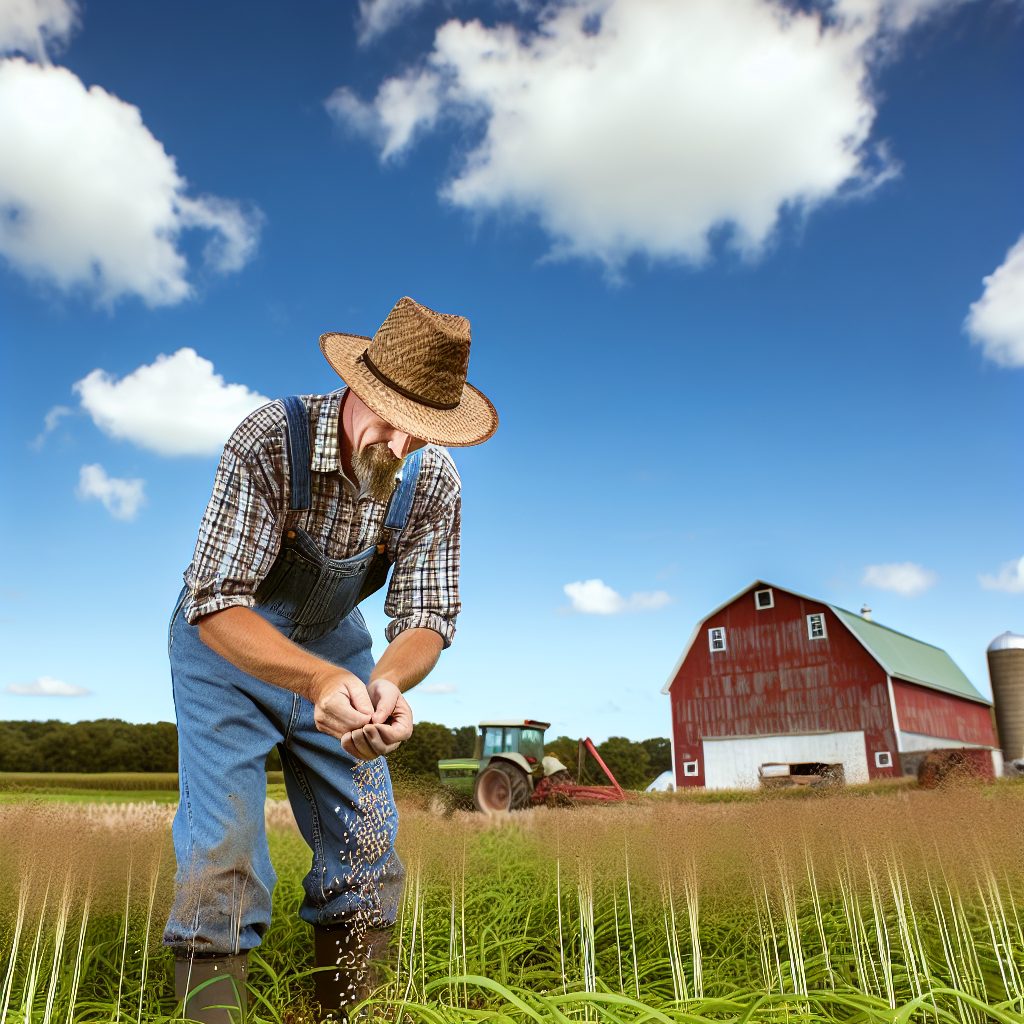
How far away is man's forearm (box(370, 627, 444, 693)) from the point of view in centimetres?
250

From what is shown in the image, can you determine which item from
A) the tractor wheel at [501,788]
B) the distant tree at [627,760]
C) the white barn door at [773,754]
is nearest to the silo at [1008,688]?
the white barn door at [773,754]

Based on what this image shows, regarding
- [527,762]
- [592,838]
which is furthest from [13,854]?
[527,762]

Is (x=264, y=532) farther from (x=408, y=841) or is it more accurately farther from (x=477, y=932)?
(x=477, y=932)

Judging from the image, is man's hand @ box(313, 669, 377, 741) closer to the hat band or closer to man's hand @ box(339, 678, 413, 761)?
man's hand @ box(339, 678, 413, 761)

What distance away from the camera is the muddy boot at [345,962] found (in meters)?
2.56

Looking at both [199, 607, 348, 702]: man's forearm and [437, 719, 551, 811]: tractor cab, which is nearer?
[199, 607, 348, 702]: man's forearm

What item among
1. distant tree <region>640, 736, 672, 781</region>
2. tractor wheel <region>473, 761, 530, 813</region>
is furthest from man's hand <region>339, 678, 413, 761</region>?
distant tree <region>640, 736, 672, 781</region>

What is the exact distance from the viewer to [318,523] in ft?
8.70

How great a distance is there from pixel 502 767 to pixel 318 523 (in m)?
10.3

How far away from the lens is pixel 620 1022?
1.69 meters

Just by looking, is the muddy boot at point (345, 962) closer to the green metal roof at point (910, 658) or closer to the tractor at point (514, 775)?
the tractor at point (514, 775)

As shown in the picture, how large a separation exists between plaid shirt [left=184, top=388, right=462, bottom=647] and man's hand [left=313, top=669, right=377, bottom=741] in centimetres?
53

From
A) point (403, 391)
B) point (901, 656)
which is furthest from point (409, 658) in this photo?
point (901, 656)

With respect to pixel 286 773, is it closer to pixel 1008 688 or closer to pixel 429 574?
pixel 429 574
